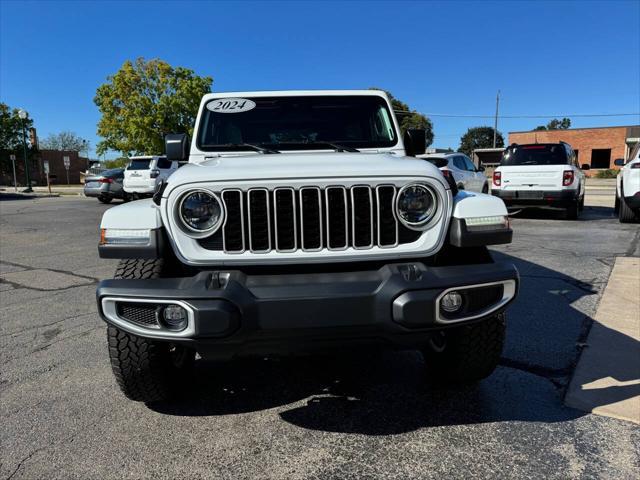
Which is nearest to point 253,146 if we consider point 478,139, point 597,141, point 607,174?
point 607,174

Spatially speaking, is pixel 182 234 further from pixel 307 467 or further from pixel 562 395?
pixel 562 395

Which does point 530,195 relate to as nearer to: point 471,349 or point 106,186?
point 471,349

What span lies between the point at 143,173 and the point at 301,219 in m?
16.4

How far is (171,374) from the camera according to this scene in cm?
273

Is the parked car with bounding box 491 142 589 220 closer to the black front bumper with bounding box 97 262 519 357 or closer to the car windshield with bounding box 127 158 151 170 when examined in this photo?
the black front bumper with bounding box 97 262 519 357

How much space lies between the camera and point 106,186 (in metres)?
18.8

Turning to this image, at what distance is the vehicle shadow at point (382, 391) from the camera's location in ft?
8.91

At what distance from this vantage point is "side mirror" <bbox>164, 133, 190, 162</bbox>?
3.72m

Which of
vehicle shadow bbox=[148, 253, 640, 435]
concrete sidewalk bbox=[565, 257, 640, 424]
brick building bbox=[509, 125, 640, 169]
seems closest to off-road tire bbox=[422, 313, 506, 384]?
vehicle shadow bbox=[148, 253, 640, 435]

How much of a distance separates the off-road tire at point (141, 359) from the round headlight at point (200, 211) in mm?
256

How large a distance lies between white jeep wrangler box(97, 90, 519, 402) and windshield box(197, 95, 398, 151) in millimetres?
995

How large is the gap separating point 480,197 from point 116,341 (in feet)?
6.70

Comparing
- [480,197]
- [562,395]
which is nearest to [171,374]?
[480,197]

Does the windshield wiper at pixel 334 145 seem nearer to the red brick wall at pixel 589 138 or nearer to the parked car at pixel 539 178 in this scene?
the parked car at pixel 539 178
